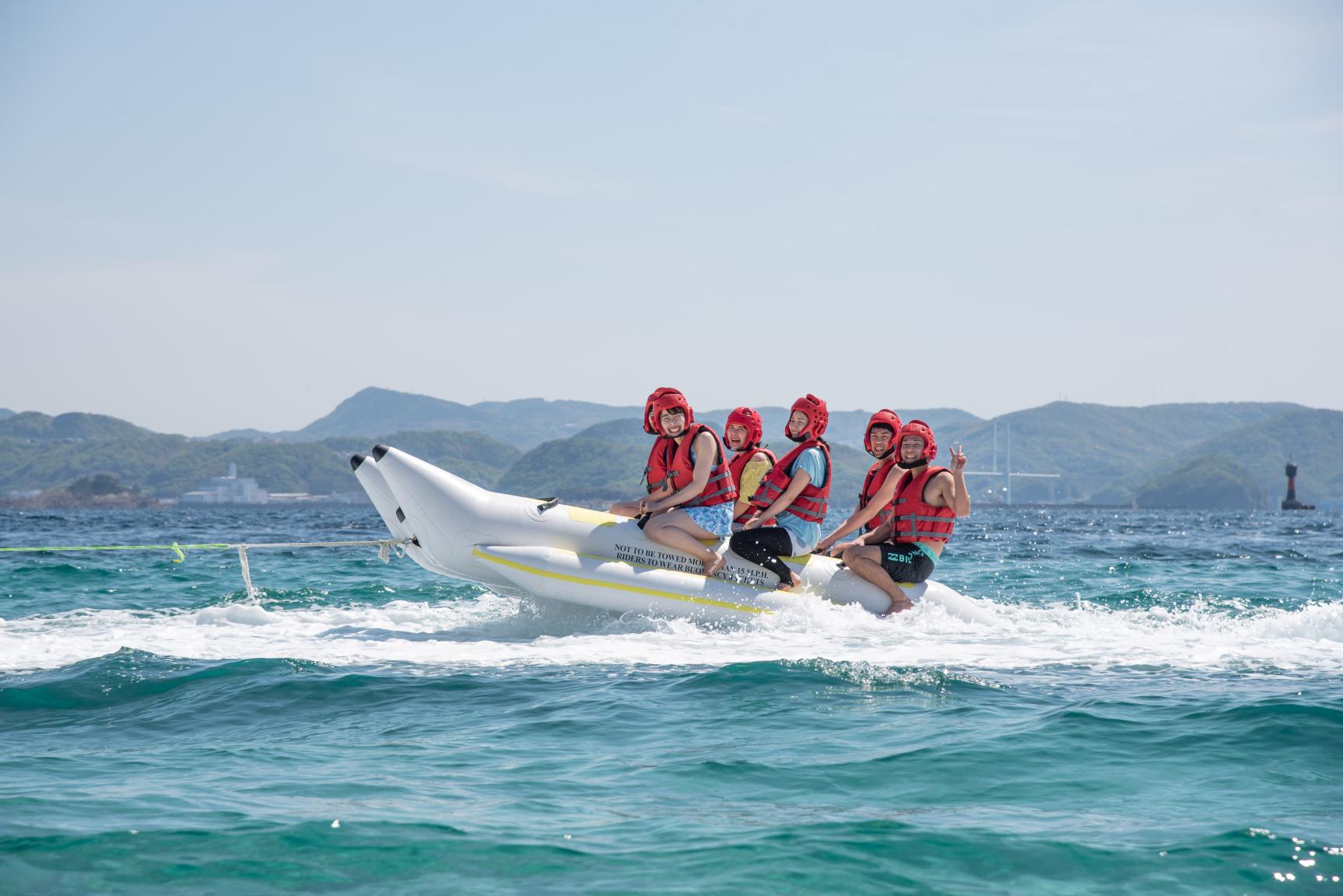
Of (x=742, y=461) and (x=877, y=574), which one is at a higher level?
(x=742, y=461)

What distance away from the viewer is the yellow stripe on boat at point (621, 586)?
25.0 feet

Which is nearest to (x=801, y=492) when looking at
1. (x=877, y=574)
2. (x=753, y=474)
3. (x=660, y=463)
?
(x=753, y=474)

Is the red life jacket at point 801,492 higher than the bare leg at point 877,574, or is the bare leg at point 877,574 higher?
the red life jacket at point 801,492

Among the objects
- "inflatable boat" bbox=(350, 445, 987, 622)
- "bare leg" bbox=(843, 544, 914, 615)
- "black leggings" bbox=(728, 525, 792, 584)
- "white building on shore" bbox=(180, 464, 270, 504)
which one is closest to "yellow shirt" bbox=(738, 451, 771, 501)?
"black leggings" bbox=(728, 525, 792, 584)

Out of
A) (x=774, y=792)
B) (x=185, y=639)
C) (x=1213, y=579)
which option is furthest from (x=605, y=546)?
(x=1213, y=579)

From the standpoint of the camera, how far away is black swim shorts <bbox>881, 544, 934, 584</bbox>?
794 cm

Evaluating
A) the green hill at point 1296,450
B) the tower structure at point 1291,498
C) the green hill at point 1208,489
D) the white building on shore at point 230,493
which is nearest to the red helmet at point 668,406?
the tower structure at point 1291,498

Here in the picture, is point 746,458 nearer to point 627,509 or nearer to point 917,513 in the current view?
point 627,509

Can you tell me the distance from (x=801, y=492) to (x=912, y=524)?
2.62 feet

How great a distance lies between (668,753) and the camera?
4.69 meters

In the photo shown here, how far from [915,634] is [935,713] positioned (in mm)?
2152

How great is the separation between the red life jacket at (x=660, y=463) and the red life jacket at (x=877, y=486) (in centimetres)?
136

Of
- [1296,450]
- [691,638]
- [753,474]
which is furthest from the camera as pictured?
[1296,450]

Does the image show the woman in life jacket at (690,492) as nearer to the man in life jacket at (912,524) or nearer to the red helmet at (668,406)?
the red helmet at (668,406)
